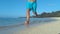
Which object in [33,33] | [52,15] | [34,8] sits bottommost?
[52,15]

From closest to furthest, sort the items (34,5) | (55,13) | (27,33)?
1. (27,33)
2. (34,5)
3. (55,13)

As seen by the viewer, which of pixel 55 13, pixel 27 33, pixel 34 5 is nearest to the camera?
pixel 27 33

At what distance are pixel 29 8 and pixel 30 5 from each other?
10cm

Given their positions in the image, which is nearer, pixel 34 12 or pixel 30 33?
pixel 30 33

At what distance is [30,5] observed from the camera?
5.15 meters

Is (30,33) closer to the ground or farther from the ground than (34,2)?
closer to the ground

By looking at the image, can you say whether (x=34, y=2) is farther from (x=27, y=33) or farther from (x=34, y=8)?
(x=27, y=33)

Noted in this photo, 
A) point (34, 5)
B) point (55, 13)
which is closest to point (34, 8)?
point (34, 5)

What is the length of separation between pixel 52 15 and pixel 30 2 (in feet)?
47.2

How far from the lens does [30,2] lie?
513cm

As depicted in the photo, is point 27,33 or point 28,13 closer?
point 27,33

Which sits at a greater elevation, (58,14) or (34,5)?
(34,5)

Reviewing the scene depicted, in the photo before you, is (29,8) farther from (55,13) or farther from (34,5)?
(55,13)

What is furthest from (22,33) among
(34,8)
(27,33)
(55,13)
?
(55,13)
